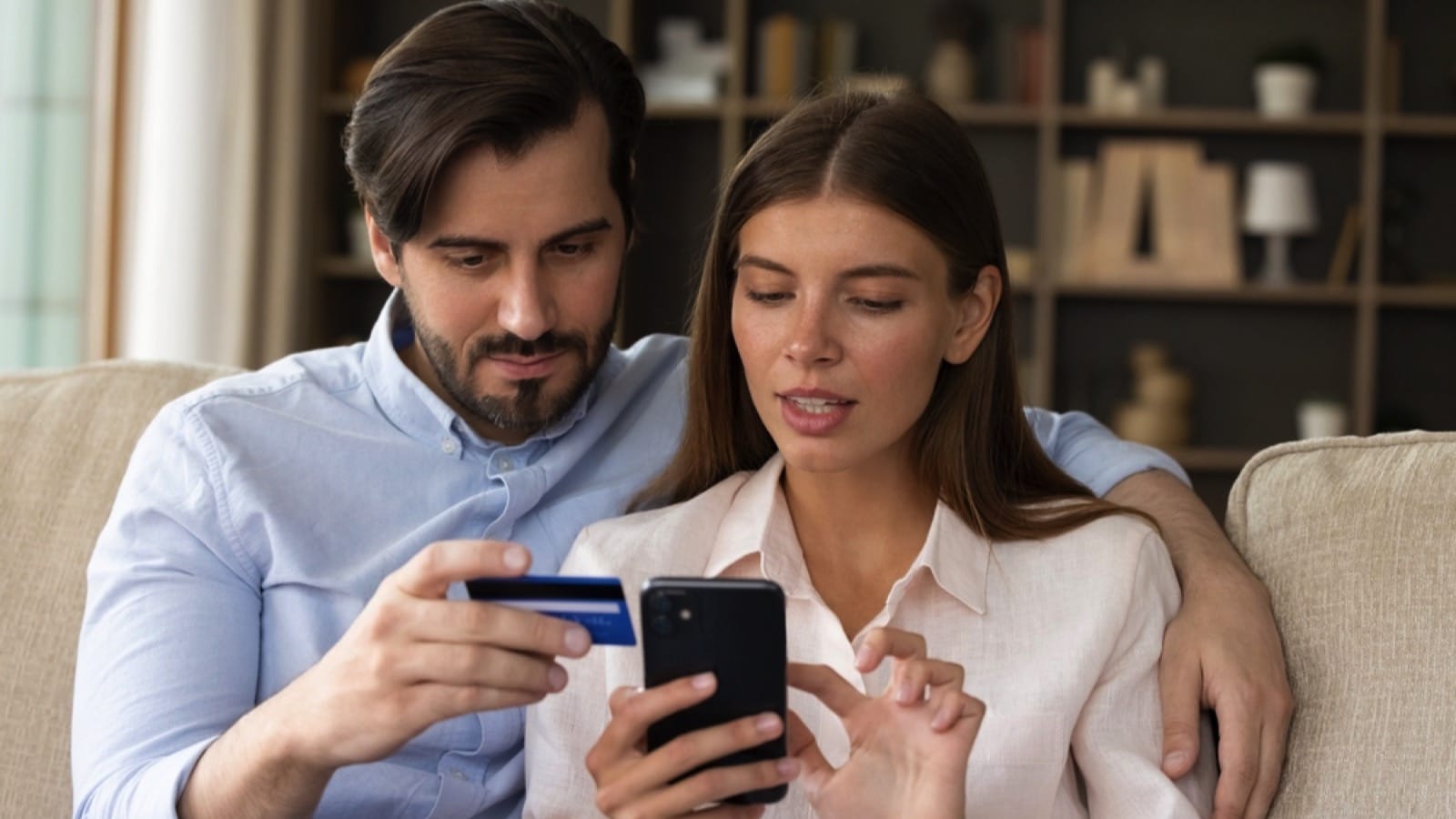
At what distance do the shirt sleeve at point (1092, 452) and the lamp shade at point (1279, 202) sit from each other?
9.32 ft

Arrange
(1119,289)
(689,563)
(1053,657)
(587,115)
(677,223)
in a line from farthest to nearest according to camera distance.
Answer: (677,223) < (1119,289) < (587,115) < (689,563) < (1053,657)

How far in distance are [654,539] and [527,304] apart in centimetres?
28

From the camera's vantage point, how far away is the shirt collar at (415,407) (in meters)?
1.88

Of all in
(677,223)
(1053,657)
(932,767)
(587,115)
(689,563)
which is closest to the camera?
(932,767)

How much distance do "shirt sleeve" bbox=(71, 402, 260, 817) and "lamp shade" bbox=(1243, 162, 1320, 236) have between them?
11.7 feet

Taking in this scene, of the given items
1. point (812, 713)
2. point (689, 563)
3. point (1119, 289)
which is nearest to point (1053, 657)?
point (812, 713)

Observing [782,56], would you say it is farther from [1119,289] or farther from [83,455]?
[83,455]

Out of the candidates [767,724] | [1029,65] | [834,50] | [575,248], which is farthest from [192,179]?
[767,724]

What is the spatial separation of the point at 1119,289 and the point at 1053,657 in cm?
318

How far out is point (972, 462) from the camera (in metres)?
1.83

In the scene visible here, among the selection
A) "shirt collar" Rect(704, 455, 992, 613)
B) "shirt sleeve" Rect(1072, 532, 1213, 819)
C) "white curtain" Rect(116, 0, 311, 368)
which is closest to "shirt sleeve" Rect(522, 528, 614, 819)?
"shirt collar" Rect(704, 455, 992, 613)

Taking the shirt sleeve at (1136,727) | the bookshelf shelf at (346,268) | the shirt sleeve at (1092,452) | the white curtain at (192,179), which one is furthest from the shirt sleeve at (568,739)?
the bookshelf shelf at (346,268)

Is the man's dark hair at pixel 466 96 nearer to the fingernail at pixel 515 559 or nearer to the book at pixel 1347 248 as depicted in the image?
the fingernail at pixel 515 559

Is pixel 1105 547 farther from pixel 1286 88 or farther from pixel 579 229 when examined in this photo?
pixel 1286 88
